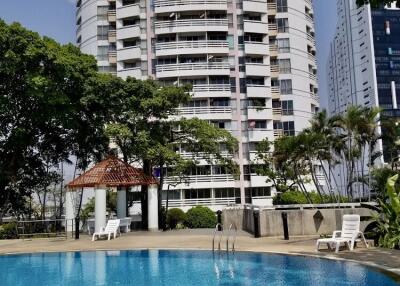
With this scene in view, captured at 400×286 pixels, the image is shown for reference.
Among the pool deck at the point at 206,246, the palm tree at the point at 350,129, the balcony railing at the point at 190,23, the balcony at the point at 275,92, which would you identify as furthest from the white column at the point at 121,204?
the balcony at the point at 275,92

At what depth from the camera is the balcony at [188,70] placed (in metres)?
53.7

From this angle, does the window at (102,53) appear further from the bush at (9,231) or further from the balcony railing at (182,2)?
the bush at (9,231)

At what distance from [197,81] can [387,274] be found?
1738 inches

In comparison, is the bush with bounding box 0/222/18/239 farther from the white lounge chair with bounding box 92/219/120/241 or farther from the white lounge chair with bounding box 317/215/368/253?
the white lounge chair with bounding box 317/215/368/253

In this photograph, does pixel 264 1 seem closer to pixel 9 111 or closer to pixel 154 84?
pixel 154 84

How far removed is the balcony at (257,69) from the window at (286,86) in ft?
8.88

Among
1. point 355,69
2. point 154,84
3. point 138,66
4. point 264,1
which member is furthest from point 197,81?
point 355,69

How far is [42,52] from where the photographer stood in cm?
2858

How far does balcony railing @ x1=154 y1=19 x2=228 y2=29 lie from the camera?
5459cm

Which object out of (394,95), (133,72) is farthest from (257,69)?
(394,95)

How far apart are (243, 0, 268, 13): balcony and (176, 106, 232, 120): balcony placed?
41.4 feet

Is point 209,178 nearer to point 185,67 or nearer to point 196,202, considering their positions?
point 196,202

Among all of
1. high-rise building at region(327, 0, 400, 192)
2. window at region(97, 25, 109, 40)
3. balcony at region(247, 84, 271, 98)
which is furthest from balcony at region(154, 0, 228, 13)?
high-rise building at region(327, 0, 400, 192)

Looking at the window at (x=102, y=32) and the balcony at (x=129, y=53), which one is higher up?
the window at (x=102, y=32)
